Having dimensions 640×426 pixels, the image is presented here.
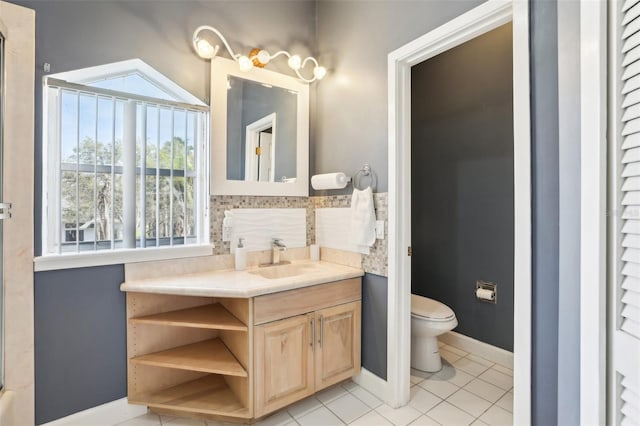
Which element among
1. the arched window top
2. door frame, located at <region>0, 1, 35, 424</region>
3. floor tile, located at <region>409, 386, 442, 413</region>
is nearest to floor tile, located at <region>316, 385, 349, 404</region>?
floor tile, located at <region>409, 386, 442, 413</region>

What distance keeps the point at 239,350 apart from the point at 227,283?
0.38 m

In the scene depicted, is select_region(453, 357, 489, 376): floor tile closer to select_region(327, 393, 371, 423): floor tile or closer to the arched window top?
select_region(327, 393, 371, 423): floor tile

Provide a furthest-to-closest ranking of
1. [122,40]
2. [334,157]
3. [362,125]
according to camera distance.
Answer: [334,157] < [362,125] < [122,40]

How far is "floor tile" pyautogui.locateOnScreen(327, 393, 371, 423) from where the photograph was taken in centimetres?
170

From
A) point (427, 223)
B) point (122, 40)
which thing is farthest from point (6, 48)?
point (427, 223)

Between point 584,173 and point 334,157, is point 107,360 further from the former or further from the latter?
point 584,173

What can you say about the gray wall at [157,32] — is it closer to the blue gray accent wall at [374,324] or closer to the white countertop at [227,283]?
the white countertop at [227,283]

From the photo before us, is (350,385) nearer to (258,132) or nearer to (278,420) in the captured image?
(278,420)

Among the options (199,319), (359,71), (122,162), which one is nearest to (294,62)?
(359,71)

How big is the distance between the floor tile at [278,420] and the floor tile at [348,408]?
255 mm

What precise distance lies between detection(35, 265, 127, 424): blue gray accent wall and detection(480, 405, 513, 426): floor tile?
2.02 metres

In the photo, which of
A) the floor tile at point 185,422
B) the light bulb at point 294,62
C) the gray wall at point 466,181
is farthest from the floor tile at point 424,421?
the light bulb at point 294,62

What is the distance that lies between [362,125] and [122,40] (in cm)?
145

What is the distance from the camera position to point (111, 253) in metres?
1.58
